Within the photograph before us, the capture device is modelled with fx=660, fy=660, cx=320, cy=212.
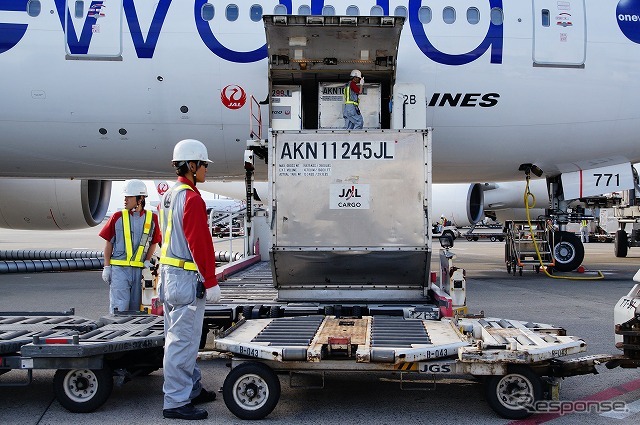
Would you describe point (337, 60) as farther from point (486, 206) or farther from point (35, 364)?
point (486, 206)

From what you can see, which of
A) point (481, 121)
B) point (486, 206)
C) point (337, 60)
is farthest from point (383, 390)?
point (486, 206)

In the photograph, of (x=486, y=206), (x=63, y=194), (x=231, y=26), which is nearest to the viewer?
(x=231, y=26)

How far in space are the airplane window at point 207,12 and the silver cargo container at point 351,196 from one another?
4.96 meters

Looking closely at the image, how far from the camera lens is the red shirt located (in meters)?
4.36

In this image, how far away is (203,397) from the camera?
4648 millimetres

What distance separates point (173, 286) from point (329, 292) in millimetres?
2433

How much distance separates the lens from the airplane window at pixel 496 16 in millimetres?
10398

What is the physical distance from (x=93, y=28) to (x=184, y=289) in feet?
23.3

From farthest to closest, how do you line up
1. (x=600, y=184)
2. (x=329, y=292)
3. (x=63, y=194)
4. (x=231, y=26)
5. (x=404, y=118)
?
1. (x=63, y=194)
2. (x=600, y=184)
3. (x=231, y=26)
4. (x=404, y=118)
5. (x=329, y=292)

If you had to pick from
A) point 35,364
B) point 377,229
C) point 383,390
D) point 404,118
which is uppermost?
point 404,118

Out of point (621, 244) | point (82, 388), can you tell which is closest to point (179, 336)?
point (82, 388)

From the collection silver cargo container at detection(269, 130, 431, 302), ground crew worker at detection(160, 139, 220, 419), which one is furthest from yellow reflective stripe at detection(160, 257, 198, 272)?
silver cargo container at detection(269, 130, 431, 302)

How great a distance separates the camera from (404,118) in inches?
292

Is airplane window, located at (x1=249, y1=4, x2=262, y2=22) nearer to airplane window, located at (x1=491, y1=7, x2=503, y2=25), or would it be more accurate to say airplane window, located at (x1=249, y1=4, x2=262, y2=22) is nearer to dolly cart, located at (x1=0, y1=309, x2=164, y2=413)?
airplane window, located at (x1=491, y1=7, x2=503, y2=25)
